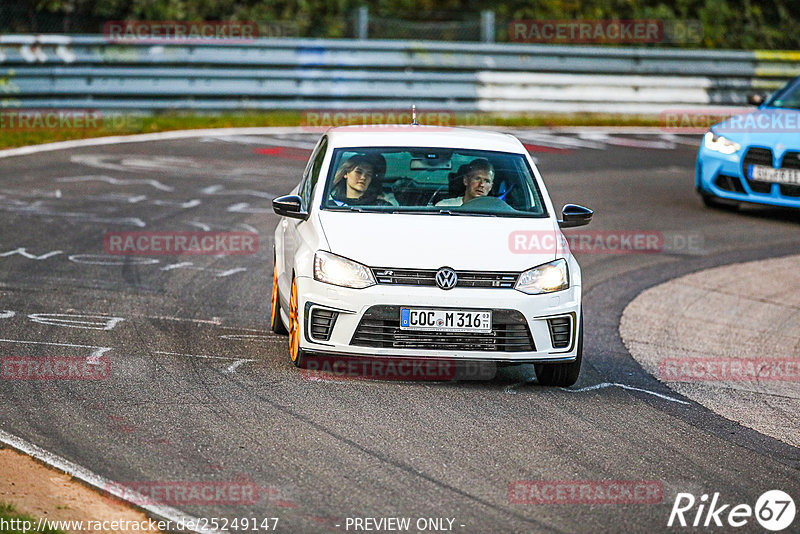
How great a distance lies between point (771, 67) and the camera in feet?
82.3

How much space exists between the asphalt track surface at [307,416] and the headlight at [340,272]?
63 centimetres

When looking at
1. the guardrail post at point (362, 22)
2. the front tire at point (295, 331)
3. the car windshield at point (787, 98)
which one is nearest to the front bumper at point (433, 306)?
the front tire at point (295, 331)

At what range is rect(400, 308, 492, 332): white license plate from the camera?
300 inches

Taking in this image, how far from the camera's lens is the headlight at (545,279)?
7750 millimetres

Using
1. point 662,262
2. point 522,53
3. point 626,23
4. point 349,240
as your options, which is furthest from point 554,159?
point 349,240

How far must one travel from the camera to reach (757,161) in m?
15.1

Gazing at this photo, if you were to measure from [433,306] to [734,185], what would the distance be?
8.72m

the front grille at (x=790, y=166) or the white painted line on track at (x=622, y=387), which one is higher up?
the front grille at (x=790, y=166)

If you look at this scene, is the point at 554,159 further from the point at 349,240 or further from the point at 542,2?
the point at 349,240

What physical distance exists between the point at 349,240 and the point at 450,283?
2.36 feet
